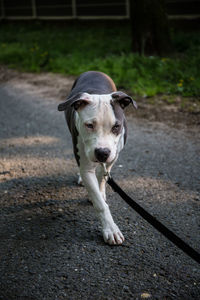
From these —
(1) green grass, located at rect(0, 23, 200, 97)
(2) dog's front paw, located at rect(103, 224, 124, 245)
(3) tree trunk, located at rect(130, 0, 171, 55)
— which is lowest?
(1) green grass, located at rect(0, 23, 200, 97)

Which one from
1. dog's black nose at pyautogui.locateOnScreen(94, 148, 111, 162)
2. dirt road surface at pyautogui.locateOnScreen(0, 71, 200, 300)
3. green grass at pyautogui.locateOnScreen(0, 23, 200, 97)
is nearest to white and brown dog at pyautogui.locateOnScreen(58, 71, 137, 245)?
dog's black nose at pyautogui.locateOnScreen(94, 148, 111, 162)

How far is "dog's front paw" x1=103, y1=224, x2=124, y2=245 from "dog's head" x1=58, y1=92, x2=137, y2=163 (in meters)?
0.60

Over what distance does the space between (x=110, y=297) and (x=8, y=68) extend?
8.93 meters

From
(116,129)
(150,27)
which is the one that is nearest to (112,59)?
(150,27)

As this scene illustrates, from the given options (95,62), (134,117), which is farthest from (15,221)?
(95,62)

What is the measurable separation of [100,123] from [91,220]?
1.04 m

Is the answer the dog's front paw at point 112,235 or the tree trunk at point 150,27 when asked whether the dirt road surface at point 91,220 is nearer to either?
the dog's front paw at point 112,235

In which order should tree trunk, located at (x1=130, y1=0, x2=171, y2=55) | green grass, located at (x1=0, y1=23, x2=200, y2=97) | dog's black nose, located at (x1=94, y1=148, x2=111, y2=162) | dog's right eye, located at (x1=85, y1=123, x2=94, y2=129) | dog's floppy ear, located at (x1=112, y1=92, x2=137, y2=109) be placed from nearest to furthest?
dog's black nose, located at (x1=94, y1=148, x2=111, y2=162) → dog's right eye, located at (x1=85, y1=123, x2=94, y2=129) → dog's floppy ear, located at (x1=112, y1=92, x2=137, y2=109) → green grass, located at (x1=0, y1=23, x2=200, y2=97) → tree trunk, located at (x1=130, y1=0, x2=171, y2=55)

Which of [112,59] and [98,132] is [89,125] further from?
[112,59]

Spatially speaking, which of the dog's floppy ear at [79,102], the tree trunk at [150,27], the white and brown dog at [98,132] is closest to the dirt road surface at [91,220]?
the white and brown dog at [98,132]

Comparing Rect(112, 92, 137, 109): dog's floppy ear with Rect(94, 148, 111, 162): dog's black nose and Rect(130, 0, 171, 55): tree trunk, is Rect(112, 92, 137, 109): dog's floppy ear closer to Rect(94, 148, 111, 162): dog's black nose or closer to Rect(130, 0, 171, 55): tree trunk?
Rect(94, 148, 111, 162): dog's black nose

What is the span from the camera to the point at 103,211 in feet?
9.41

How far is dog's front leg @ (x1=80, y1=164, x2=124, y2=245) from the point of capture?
→ 2785 millimetres

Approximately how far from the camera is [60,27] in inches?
675
